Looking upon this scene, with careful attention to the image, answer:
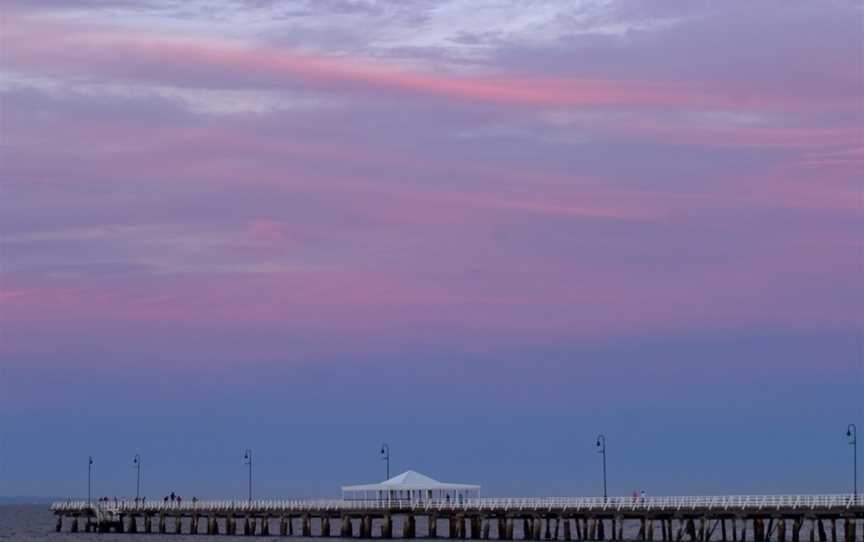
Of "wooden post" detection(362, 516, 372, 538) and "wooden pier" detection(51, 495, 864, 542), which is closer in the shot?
"wooden pier" detection(51, 495, 864, 542)

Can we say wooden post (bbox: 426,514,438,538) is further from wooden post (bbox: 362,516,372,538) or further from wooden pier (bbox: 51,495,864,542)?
wooden post (bbox: 362,516,372,538)

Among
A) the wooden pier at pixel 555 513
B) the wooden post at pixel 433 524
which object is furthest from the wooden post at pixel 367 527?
the wooden post at pixel 433 524

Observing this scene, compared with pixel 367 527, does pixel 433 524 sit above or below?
below

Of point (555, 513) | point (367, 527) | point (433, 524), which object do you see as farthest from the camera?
point (367, 527)

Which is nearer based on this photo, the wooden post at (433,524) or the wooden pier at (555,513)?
the wooden pier at (555,513)

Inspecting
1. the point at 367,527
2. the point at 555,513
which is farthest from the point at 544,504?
the point at 367,527

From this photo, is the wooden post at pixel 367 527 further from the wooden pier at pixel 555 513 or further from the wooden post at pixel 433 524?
the wooden post at pixel 433 524

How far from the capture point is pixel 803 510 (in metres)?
84.2

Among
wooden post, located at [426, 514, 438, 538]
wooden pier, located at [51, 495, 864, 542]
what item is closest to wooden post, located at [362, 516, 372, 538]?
wooden pier, located at [51, 495, 864, 542]

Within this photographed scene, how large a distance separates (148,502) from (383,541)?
33.2 m

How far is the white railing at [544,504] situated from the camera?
86.0 m

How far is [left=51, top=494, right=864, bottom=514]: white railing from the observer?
86000 mm

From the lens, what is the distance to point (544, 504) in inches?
3893

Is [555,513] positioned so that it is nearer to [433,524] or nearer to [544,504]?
[544,504]
